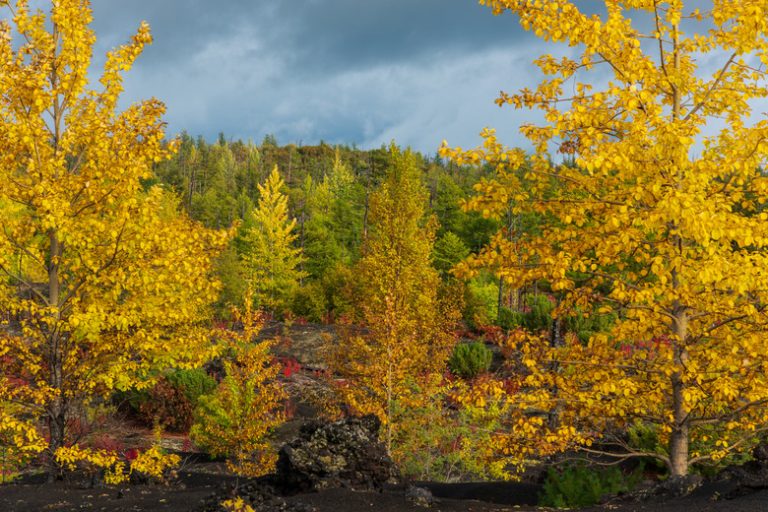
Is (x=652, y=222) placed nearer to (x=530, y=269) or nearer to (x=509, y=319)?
(x=530, y=269)

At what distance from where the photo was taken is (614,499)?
7023mm

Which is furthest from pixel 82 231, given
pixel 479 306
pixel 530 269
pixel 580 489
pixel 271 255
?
pixel 271 255

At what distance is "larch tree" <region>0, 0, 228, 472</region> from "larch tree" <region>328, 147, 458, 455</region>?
185 inches

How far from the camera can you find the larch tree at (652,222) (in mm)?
5629

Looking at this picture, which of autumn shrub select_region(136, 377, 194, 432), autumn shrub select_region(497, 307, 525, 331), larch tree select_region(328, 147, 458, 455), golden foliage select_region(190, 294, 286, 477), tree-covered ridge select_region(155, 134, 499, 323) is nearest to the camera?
golden foliage select_region(190, 294, 286, 477)

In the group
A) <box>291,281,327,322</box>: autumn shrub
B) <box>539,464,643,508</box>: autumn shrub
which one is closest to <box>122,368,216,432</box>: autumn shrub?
<box>539,464,643,508</box>: autumn shrub

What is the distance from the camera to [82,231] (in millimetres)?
8141

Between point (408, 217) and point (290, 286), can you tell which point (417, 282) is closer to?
point (408, 217)

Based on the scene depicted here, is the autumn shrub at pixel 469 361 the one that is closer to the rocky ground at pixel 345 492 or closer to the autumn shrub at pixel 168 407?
the autumn shrub at pixel 168 407

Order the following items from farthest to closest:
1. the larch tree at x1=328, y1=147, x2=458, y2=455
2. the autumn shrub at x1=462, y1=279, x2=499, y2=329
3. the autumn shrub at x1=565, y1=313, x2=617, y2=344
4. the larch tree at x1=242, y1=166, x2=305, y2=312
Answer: the larch tree at x1=242, y1=166, x2=305, y2=312 → the autumn shrub at x1=462, y1=279, x2=499, y2=329 → the autumn shrub at x1=565, y1=313, x2=617, y2=344 → the larch tree at x1=328, y1=147, x2=458, y2=455

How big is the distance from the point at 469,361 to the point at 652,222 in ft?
55.5

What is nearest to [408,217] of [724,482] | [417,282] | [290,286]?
[417,282]

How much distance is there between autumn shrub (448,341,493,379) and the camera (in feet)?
71.5

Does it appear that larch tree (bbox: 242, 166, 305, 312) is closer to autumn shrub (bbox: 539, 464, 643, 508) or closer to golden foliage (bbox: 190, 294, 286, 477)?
golden foliage (bbox: 190, 294, 286, 477)
